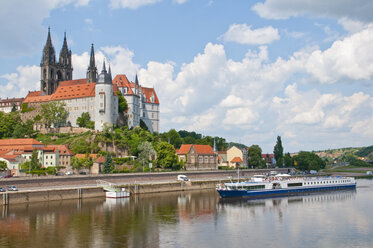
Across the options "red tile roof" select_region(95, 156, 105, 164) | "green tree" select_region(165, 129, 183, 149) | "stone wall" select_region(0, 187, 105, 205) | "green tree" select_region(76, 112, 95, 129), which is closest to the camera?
"stone wall" select_region(0, 187, 105, 205)

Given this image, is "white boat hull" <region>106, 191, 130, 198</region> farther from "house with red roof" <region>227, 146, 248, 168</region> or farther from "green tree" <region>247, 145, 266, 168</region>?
"green tree" <region>247, 145, 266, 168</region>

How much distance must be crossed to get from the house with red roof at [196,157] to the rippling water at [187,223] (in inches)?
1475

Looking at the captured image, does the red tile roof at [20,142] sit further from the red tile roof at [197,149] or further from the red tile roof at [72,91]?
the red tile roof at [197,149]

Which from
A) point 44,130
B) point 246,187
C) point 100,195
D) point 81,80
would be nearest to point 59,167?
point 100,195

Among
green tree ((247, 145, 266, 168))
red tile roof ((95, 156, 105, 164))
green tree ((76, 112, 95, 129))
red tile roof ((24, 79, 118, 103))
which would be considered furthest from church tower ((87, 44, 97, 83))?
red tile roof ((95, 156, 105, 164))

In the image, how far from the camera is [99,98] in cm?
10038

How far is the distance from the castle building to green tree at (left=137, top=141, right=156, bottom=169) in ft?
43.4

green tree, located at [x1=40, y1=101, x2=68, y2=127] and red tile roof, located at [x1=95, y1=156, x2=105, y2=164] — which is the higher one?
green tree, located at [x1=40, y1=101, x2=68, y2=127]

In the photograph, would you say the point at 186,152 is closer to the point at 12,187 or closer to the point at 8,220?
the point at 12,187

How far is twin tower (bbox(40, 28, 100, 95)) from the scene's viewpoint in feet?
456

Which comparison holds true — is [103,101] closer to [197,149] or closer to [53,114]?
[53,114]

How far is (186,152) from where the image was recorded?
9988 centimetres

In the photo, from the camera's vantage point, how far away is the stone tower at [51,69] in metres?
142

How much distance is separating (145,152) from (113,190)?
24.8 meters
